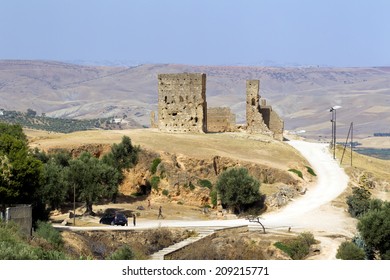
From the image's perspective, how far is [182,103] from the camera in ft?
189

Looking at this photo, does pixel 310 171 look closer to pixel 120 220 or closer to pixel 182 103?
pixel 182 103

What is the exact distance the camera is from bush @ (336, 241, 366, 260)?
95.8 ft

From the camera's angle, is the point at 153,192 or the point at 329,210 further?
the point at 153,192

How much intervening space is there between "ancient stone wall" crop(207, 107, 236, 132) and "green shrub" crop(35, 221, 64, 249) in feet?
106

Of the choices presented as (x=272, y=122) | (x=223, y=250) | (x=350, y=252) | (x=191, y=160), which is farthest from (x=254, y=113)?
(x=350, y=252)

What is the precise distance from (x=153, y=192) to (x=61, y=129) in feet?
242

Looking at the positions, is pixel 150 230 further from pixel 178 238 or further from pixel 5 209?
pixel 5 209

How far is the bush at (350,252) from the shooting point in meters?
29.2

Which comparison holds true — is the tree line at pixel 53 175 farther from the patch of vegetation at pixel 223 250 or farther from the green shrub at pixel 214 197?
the patch of vegetation at pixel 223 250

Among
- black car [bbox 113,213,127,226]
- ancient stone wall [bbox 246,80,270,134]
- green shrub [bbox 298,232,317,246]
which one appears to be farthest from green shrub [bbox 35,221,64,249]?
ancient stone wall [bbox 246,80,270,134]

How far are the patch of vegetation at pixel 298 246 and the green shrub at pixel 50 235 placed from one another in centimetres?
946

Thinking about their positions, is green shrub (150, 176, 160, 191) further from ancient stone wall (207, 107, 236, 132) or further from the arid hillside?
ancient stone wall (207, 107, 236, 132)
